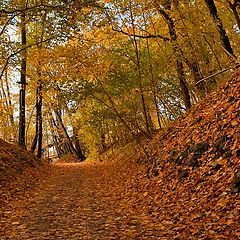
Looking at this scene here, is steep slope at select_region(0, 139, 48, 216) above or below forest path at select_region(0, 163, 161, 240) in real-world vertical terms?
above

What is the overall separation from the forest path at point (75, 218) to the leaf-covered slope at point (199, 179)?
1.44 ft

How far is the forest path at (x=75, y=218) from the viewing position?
5.30 metres

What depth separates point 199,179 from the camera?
6.95 meters

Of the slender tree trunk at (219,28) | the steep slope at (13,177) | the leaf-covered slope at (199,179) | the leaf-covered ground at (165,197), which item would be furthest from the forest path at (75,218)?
the slender tree trunk at (219,28)

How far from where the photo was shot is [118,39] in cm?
1370

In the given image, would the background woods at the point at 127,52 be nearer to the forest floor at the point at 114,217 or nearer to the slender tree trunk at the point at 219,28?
the slender tree trunk at the point at 219,28

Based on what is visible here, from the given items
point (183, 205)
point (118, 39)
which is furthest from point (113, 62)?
point (183, 205)

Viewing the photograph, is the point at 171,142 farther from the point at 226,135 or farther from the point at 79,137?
the point at 79,137

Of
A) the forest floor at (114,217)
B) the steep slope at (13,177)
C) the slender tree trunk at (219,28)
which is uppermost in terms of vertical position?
the slender tree trunk at (219,28)

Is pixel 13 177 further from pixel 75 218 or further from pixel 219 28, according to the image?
pixel 219 28

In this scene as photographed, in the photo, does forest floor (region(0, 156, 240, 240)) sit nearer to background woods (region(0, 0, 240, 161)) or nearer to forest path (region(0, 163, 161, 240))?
forest path (region(0, 163, 161, 240))

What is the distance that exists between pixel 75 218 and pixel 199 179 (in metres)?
2.90

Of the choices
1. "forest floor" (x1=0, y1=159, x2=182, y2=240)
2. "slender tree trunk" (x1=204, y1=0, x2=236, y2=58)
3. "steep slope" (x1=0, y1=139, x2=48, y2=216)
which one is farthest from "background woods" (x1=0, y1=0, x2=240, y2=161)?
"forest floor" (x1=0, y1=159, x2=182, y2=240)

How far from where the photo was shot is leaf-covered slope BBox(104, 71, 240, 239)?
Result: 16.9 ft
